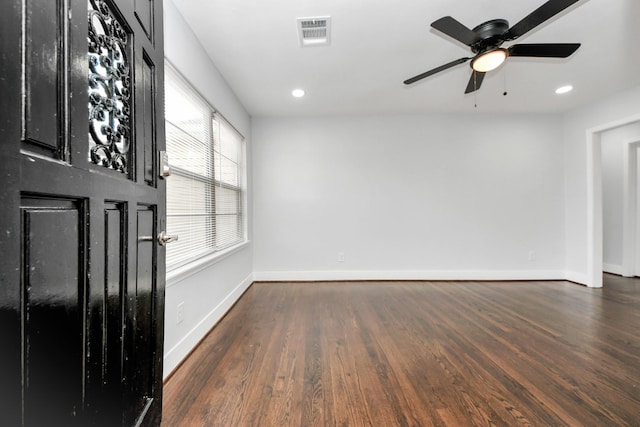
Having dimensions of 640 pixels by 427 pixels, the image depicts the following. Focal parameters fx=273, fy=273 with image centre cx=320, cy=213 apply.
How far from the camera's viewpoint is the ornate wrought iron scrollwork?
754 millimetres

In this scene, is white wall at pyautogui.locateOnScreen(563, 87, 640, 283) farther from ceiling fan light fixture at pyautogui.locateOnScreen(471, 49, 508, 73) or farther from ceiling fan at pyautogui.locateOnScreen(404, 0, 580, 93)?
ceiling fan light fixture at pyautogui.locateOnScreen(471, 49, 508, 73)

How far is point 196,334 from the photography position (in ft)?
7.00

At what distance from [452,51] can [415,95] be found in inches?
38.6

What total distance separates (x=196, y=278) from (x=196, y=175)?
84 cm

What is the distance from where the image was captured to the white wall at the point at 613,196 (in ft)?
14.3

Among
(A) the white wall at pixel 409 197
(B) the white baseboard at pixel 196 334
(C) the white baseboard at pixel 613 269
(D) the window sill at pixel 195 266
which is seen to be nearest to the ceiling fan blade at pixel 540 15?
(A) the white wall at pixel 409 197

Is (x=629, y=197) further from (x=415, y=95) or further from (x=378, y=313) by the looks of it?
(x=378, y=313)

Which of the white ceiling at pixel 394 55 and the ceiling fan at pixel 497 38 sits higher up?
the white ceiling at pixel 394 55

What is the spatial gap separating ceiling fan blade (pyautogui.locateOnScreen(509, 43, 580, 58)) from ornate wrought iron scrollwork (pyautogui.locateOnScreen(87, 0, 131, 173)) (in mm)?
2319

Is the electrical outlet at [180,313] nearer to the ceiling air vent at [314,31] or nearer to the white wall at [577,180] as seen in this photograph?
the ceiling air vent at [314,31]

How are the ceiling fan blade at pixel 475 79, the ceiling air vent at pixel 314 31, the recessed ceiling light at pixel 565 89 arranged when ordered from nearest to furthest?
the ceiling air vent at pixel 314 31 < the ceiling fan blade at pixel 475 79 < the recessed ceiling light at pixel 565 89

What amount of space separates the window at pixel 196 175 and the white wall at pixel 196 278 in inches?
4.5

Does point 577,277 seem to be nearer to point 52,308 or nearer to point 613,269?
point 613,269

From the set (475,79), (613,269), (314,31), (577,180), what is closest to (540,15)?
(475,79)
